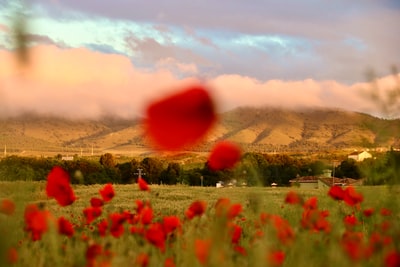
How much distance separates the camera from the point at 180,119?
0.94 meters

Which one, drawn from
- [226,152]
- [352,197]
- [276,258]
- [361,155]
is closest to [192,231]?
[276,258]

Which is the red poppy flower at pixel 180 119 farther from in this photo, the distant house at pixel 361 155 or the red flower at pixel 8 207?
the distant house at pixel 361 155

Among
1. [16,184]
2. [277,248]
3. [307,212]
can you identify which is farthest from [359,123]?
[16,184]

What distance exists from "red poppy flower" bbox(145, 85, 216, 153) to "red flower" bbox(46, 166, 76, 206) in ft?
5.35

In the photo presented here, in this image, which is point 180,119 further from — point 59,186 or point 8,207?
point 59,186

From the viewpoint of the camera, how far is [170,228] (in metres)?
2.63

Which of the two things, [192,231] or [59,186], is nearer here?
[192,231]

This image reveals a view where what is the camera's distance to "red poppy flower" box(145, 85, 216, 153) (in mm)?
936

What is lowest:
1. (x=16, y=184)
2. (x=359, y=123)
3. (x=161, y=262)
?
(x=161, y=262)

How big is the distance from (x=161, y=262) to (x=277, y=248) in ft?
1.88

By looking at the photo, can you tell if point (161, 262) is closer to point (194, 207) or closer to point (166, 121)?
point (194, 207)

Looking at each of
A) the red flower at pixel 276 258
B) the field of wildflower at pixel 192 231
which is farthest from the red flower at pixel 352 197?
the red flower at pixel 276 258

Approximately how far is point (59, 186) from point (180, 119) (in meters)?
1.80

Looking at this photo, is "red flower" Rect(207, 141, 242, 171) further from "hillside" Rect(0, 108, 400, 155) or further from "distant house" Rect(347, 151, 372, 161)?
"distant house" Rect(347, 151, 372, 161)
